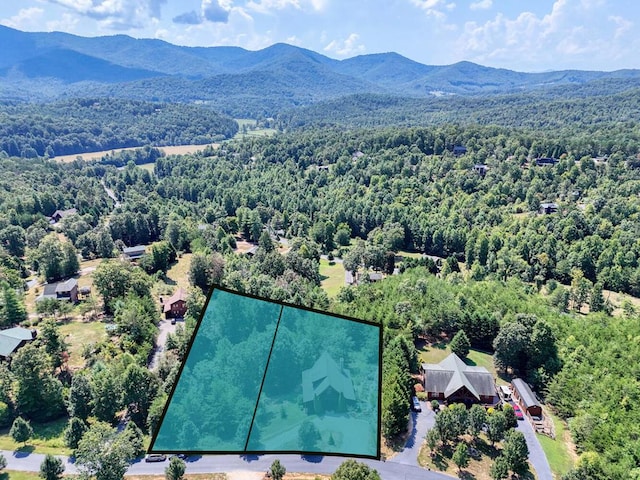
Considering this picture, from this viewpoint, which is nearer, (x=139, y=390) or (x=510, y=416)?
(x=510, y=416)

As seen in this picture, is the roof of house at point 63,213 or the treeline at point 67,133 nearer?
the roof of house at point 63,213

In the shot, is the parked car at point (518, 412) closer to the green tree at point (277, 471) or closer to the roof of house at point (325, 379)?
the green tree at point (277, 471)

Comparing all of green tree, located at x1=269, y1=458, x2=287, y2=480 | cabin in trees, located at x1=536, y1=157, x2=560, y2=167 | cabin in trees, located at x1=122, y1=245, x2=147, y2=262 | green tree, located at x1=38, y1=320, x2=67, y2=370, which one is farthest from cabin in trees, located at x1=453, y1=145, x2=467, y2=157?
green tree, located at x1=269, y1=458, x2=287, y2=480

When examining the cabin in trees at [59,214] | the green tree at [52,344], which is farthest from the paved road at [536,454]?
the cabin in trees at [59,214]

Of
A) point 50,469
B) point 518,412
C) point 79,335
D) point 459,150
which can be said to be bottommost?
point 79,335

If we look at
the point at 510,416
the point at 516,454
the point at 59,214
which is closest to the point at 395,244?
the point at 510,416

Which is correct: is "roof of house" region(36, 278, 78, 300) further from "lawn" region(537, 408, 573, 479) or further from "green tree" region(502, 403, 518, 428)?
"lawn" region(537, 408, 573, 479)

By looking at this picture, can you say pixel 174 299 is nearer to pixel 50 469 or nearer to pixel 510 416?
pixel 50 469
